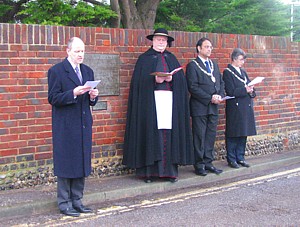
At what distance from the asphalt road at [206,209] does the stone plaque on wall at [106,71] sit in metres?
1.72

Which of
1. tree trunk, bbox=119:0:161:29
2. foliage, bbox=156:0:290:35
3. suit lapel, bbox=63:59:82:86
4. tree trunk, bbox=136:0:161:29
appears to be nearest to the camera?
suit lapel, bbox=63:59:82:86

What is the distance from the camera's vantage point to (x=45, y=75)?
7.09m

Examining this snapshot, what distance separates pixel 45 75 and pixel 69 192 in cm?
179

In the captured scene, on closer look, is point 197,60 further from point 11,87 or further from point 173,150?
point 11,87

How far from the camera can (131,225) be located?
18.7 feet

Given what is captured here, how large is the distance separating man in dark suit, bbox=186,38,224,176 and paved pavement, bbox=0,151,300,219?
39cm

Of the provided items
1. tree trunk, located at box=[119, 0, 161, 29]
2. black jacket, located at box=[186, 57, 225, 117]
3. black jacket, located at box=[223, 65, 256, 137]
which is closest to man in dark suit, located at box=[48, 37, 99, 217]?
black jacket, located at box=[186, 57, 225, 117]

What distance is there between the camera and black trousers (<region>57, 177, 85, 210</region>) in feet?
19.8

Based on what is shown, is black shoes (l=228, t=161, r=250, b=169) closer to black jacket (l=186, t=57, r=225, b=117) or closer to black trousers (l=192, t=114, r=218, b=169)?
black trousers (l=192, t=114, r=218, b=169)

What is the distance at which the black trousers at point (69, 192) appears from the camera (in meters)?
6.03

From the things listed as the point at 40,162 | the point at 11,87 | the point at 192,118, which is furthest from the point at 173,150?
the point at 11,87

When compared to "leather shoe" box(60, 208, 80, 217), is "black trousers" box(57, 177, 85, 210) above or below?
above

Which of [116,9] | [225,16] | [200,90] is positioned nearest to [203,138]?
[200,90]

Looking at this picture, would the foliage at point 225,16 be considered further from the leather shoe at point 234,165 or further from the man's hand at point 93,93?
the man's hand at point 93,93
